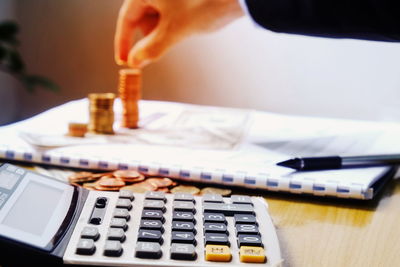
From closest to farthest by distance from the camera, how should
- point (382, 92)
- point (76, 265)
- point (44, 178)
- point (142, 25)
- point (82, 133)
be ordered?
point (76, 265), point (44, 178), point (82, 133), point (142, 25), point (382, 92)

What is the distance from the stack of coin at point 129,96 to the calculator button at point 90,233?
1.28 feet

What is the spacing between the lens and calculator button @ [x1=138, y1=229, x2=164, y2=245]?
369 millimetres

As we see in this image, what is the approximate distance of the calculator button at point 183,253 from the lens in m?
0.35

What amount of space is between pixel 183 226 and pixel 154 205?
5cm

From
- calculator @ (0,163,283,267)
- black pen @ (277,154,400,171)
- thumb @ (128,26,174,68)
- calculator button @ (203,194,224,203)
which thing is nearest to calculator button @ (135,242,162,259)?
calculator @ (0,163,283,267)

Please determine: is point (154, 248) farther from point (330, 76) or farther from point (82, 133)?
point (330, 76)

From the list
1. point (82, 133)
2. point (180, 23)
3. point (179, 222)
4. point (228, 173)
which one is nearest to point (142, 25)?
point (180, 23)

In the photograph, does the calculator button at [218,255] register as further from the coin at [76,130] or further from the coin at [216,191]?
the coin at [76,130]

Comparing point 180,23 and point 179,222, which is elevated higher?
point 180,23

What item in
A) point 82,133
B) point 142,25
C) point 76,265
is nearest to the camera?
point 76,265

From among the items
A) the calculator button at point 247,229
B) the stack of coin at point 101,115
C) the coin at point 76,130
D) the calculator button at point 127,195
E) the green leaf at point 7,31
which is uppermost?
the green leaf at point 7,31

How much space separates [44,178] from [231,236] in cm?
17

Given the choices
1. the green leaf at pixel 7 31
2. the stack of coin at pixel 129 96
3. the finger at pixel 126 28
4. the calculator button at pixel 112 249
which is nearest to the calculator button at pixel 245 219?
the calculator button at pixel 112 249

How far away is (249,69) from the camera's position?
1.08 meters
